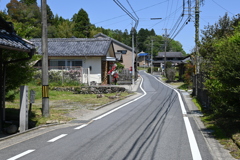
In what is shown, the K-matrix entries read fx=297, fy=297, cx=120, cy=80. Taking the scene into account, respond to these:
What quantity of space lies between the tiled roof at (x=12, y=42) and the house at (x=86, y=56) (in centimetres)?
2164

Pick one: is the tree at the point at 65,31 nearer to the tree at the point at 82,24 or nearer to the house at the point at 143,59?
the tree at the point at 82,24

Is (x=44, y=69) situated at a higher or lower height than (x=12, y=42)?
lower

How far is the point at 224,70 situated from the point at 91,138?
180 inches

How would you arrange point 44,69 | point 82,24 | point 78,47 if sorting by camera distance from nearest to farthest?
point 44,69 → point 78,47 → point 82,24

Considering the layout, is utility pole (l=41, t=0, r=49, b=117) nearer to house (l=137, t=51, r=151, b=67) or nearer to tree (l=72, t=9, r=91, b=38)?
tree (l=72, t=9, r=91, b=38)

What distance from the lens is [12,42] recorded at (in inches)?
380

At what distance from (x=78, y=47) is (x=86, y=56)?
7.46 ft

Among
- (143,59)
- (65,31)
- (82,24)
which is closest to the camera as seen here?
(65,31)

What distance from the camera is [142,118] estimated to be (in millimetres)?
13156

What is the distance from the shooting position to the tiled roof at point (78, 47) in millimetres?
33375

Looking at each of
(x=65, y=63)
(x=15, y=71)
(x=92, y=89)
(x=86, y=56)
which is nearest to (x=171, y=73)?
(x=86, y=56)

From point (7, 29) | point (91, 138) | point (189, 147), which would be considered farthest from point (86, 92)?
point (189, 147)

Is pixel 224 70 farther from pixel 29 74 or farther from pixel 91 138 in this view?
pixel 29 74

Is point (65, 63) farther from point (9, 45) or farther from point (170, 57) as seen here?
point (170, 57)
